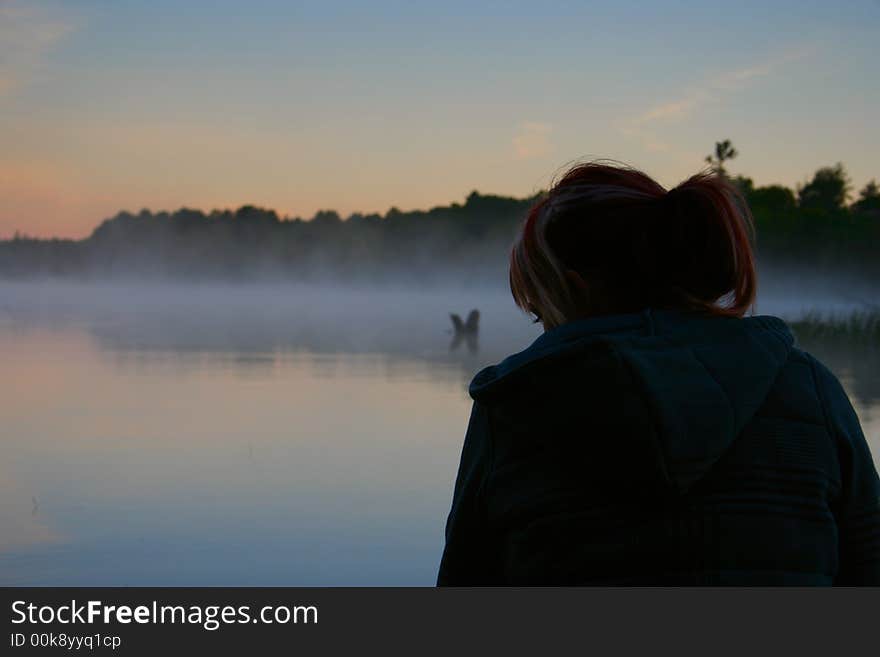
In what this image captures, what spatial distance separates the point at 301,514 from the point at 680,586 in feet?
10.6

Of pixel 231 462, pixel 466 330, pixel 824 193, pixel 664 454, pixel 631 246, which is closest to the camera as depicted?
pixel 664 454

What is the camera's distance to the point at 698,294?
1349 mm

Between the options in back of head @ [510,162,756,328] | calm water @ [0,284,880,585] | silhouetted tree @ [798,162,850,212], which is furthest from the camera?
silhouetted tree @ [798,162,850,212]

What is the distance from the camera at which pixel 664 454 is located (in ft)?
3.91

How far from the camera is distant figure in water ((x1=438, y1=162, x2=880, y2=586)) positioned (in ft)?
3.98

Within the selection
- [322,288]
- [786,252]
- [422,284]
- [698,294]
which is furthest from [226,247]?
[698,294]

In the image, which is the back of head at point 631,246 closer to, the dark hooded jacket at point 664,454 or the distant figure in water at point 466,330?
the dark hooded jacket at point 664,454

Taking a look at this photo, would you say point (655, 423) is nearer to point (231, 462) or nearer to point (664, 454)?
point (664, 454)

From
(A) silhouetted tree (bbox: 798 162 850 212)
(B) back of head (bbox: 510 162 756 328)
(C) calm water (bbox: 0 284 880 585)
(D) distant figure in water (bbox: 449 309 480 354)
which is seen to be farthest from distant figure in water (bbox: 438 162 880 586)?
(A) silhouetted tree (bbox: 798 162 850 212)

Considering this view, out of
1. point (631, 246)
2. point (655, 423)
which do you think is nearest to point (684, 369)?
point (655, 423)

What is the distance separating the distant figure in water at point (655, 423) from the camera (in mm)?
1213

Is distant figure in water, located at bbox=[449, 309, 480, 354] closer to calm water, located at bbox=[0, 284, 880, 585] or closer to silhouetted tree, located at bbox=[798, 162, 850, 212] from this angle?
calm water, located at bbox=[0, 284, 880, 585]

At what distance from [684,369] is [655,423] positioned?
0.24 feet

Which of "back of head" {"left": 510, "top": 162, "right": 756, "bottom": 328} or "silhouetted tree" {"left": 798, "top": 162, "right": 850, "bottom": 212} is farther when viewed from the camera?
"silhouetted tree" {"left": 798, "top": 162, "right": 850, "bottom": 212}
